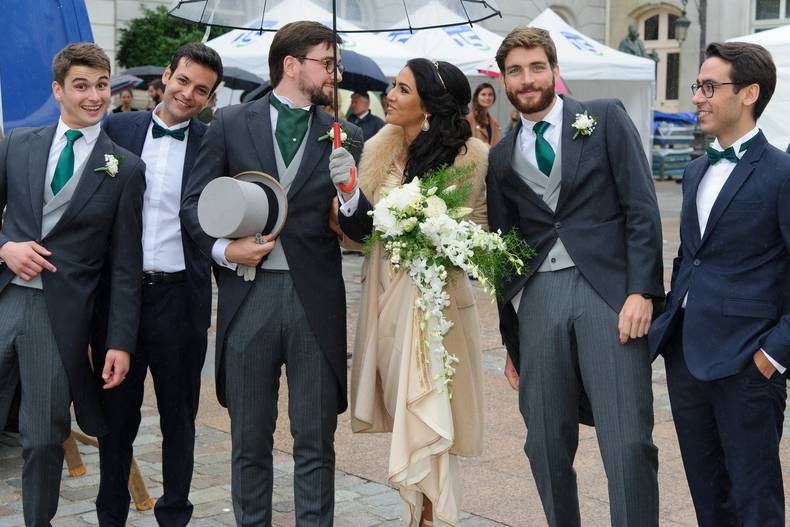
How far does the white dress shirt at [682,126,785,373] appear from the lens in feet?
12.4

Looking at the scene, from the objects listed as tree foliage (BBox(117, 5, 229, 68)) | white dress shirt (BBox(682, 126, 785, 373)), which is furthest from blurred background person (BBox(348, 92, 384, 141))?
tree foliage (BBox(117, 5, 229, 68))

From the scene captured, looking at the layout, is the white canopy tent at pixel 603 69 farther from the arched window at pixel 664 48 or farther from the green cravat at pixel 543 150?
the arched window at pixel 664 48

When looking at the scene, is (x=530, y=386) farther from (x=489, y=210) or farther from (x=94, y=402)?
(x=94, y=402)

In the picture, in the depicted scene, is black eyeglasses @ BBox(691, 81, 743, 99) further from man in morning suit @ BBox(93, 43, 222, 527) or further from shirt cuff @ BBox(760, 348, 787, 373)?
man in morning suit @ BBox(93, 43, 222, 527)

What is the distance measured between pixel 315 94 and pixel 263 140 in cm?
27

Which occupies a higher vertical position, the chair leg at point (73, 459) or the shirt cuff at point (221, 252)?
the shirt cuff at point (221, 252)

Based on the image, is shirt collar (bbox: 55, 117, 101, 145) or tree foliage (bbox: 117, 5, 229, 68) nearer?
shirt collar (bbox: 55, 117, 101, 145)

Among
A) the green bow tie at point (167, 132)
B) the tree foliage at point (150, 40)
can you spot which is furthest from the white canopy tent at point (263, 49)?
the green bow tie at point (167, 132)

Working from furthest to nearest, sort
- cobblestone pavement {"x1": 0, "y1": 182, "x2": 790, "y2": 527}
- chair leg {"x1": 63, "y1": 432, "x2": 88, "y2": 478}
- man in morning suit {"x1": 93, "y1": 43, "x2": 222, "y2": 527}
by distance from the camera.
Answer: chair leg {"x1": 63, "y1": 432, "x2": 88, "y2": 478} → cobblestone pavement {"x1": 0, "y1": 182, "x2": 790, "y2": 527} → man in morning suit {"x1": 93, "y1": 43, "x2": 222, "y2": 527}

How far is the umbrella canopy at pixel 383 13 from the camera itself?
449cm

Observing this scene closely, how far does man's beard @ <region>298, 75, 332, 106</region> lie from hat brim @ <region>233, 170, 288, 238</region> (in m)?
0.37

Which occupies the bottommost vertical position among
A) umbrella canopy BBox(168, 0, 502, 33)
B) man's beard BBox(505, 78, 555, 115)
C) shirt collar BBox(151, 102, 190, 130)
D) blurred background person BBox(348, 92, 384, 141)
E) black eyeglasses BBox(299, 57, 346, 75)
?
blurred background person BBox(348, 92, 384, 141)

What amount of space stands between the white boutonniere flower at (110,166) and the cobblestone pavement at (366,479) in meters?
1.73

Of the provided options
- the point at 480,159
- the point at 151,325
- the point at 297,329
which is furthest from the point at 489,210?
the point at 151,325
